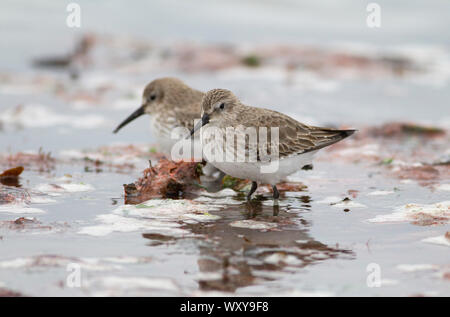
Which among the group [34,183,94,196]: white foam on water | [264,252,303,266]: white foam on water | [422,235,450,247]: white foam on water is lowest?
[264,252,303,266]: white foam on water

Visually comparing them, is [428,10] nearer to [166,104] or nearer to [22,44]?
[22,44]

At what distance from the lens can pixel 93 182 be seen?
7.88 meters

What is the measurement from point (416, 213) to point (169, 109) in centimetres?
427

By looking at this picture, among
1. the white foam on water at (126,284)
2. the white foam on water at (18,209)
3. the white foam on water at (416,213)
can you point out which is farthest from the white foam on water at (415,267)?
the white foam on water at (18,209)

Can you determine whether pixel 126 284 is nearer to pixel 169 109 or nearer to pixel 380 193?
pixel 380 193

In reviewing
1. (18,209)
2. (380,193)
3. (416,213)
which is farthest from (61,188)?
(416,213)

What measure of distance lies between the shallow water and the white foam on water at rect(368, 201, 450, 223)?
0.03 meters

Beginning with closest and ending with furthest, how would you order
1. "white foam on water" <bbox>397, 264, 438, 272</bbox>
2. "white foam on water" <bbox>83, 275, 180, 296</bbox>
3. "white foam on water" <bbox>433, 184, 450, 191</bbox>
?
"white foam on water" <bbox>83, 275, 180, 296</bbox> < "white foam on water" <bbox>397, 264, 438, 272</bbox> < "white foam on water" <bbox>433, 184, 450, 191</bbox>

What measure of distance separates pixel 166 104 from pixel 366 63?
9.37 m

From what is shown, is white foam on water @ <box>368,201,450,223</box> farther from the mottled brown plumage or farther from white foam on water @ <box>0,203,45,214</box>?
white foam on water @ <box>0,203,45,214</box>

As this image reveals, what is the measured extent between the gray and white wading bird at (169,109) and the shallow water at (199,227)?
540 millimetres

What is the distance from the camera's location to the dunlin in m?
6.99

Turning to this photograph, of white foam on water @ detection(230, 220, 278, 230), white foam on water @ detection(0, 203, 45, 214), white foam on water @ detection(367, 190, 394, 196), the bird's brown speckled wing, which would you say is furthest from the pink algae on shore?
white foam on water @ detection(367, 190, 394, 196)

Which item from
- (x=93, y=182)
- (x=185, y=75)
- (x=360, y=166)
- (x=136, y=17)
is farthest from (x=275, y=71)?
(x=93, y=182)
